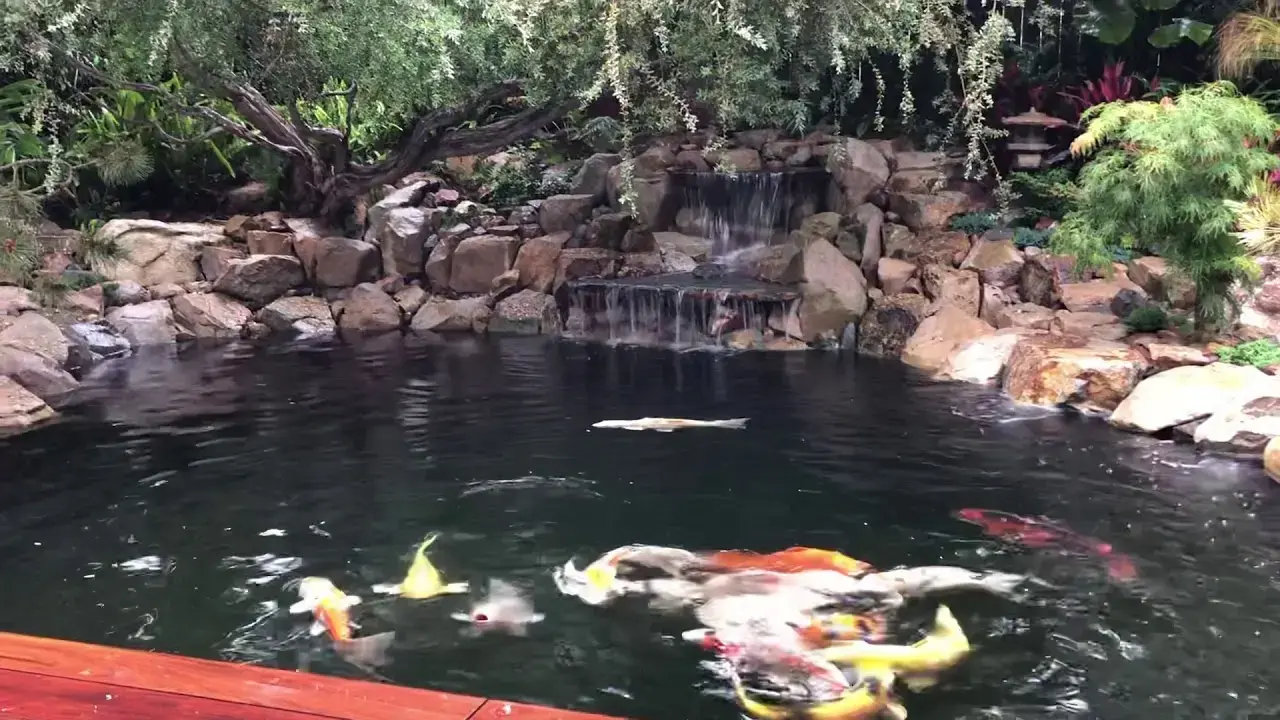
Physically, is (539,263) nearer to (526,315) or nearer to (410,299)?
(526,315)

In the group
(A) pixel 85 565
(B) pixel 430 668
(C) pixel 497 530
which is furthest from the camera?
(C) pixel 497 530

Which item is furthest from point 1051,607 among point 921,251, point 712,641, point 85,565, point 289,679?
point 921,251

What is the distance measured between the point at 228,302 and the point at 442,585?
9309 millimetres

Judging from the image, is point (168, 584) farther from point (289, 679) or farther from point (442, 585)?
point (289, 679)

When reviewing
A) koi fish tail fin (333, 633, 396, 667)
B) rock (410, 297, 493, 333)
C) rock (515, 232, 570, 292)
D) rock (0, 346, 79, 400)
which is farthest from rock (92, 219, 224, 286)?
koi fish tail fin (333, 633, 396, 667)

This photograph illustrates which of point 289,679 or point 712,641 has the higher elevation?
point 289,679

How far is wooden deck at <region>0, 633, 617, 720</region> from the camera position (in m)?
2.34

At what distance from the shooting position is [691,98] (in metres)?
9.73

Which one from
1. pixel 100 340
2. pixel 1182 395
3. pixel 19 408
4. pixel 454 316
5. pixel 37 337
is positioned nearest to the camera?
pixel 1182 395

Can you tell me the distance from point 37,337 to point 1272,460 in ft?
33.2

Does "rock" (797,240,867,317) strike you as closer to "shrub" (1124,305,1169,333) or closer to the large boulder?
"shrub" (1124,305,1169,333)

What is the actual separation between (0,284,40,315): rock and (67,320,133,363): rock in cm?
46

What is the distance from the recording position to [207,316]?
12352mm

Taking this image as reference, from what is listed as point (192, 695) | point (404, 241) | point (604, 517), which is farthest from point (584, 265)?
point (192, 695)
